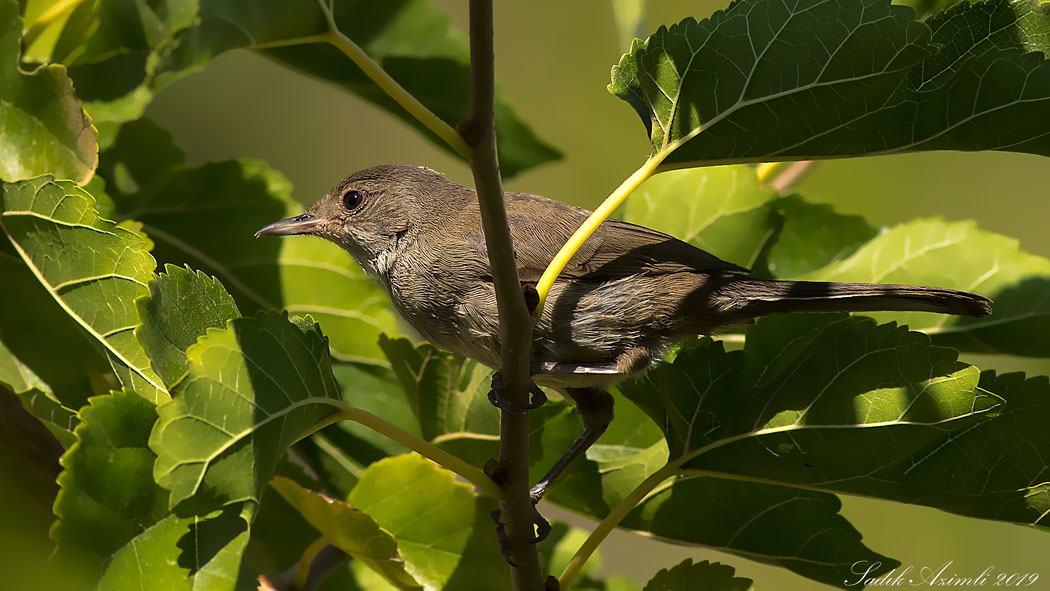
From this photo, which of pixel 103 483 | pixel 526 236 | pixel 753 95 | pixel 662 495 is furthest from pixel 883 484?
pixel 103 483

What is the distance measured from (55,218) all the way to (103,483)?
674 mm

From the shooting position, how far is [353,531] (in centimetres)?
221

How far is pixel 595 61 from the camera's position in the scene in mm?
7098

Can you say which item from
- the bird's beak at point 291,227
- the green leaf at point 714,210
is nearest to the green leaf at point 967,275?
the green leaf at point 714,210

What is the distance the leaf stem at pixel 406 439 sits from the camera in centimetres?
186

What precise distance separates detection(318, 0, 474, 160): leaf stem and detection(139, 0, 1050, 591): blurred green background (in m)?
3.75

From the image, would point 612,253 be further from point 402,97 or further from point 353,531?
point 402,97

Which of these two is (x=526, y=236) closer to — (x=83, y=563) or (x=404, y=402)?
(x=404, y=402)

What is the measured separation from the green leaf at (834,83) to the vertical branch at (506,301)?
48 cm

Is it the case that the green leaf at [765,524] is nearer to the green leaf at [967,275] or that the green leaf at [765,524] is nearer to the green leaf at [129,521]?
the green leaf at [967,275]

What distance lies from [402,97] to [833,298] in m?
1.41

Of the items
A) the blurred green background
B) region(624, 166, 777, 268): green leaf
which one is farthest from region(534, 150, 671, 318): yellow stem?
the blurred green background

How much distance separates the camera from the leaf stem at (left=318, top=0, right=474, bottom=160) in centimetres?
151

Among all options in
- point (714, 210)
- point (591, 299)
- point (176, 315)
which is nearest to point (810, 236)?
point (714, 210)
